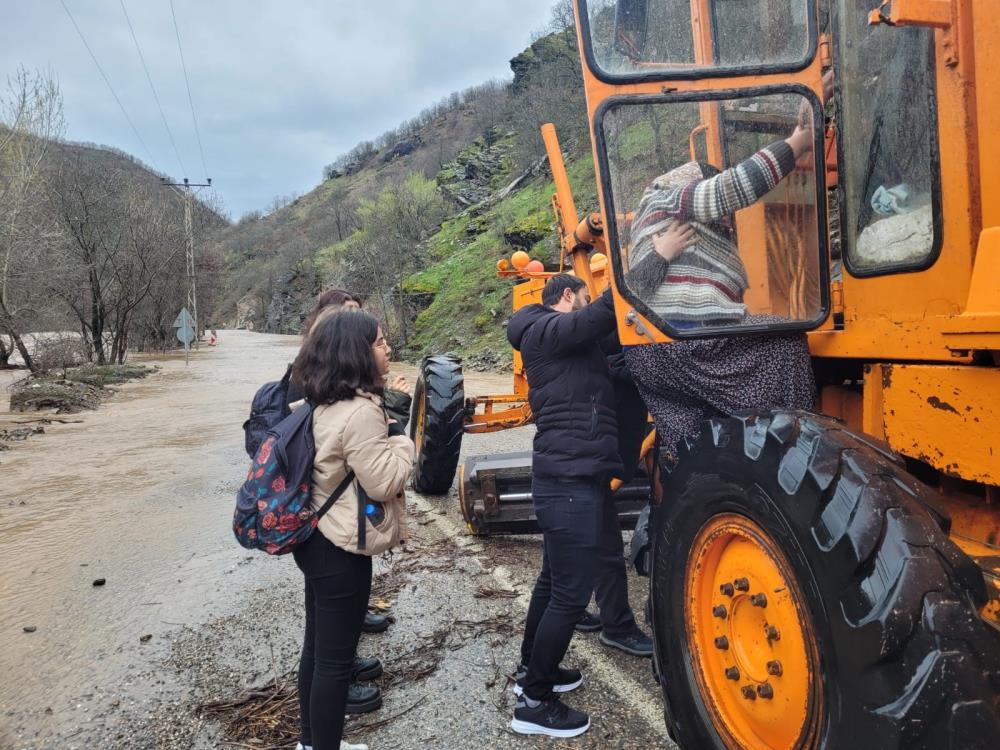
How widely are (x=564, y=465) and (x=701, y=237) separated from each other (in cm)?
103

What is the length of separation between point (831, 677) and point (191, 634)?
3.40m

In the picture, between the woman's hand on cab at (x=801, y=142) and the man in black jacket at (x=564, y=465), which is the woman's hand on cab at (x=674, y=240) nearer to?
the man in black jacket at (x=564, y=465)

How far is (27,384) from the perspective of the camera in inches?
623

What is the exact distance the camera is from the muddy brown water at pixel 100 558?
327 centimetres

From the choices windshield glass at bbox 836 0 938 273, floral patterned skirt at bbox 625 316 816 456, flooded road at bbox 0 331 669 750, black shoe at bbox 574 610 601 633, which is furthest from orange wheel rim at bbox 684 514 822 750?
black shoe at bbox 574 610 601 633

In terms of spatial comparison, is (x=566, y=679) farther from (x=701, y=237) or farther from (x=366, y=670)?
(x=701, y=237)

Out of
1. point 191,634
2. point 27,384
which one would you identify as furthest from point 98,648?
point 27,384

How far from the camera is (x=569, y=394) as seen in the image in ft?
8.94

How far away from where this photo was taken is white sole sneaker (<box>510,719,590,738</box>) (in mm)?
2613

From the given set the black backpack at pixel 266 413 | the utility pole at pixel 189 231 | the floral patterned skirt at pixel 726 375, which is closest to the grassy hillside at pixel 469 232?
the utility pole at pixel 189 231

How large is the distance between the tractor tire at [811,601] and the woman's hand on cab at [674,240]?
650mm

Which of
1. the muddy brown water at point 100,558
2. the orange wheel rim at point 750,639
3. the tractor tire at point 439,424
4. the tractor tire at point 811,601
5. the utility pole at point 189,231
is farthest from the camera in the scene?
the utility pole at point 189,231

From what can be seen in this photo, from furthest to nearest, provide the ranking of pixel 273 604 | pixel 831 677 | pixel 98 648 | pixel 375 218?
pixel 375 218
pixel 273 604
pixel 98 648
pixel 831 677

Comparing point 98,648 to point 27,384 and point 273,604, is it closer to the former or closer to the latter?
point 273,604
